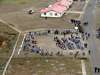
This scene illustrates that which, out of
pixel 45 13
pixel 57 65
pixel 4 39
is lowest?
pixel 57 65

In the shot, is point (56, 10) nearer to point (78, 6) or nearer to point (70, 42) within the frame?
point (78, 6)

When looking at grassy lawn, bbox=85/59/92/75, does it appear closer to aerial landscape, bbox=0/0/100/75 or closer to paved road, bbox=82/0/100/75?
aerial landscape, bbox=0/0/100/75

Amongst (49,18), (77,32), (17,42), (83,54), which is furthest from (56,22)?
(83,54)

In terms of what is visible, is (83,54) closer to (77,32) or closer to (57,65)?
(57,65)

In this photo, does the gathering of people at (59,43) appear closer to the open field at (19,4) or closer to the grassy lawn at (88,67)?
the grassy lawn at (88,67)

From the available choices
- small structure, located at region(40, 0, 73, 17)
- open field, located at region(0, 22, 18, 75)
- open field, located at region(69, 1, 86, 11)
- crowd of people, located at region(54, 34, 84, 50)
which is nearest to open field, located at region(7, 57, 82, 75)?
open field, located at region(0, 22, 18, 75)

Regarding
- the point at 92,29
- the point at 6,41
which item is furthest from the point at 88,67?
the point at 6,41
